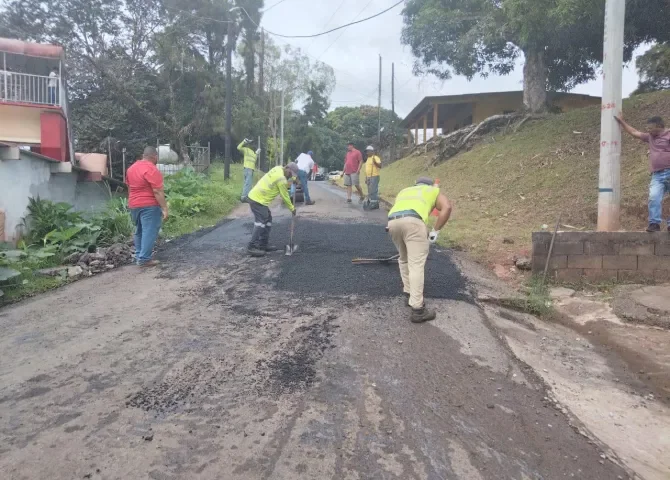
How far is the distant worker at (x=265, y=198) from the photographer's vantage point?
741 cm

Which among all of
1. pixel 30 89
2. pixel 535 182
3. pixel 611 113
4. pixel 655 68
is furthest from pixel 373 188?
pixel 655 68

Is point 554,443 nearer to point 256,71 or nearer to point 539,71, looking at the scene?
point 539,71

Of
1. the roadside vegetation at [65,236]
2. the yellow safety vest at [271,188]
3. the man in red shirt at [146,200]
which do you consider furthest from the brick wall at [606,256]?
the roadside vegetation at [65,236]

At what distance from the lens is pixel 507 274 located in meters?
6.67

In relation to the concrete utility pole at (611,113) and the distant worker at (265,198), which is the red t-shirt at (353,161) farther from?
the concrete utility pole at (611,113)

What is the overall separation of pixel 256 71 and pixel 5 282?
3335cm

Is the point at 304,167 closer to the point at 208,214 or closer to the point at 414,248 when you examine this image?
the point at 208,214

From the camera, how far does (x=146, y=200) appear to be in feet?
22.7

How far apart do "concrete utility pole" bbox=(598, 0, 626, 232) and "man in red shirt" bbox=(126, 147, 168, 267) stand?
5820mm

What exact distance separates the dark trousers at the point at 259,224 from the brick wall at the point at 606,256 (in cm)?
370

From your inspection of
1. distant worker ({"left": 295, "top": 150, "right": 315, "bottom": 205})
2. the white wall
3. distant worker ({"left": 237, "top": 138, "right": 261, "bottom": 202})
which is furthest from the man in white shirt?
distant worker ({"left": 295, "top": 150, "right": 315, "bottom": 205})

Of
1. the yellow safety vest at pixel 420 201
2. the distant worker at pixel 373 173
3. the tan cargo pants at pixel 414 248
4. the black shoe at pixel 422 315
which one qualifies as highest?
the distant worker at pixel 373 173

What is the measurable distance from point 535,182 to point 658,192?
4.92 metres

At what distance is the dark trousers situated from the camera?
748 centimetres
